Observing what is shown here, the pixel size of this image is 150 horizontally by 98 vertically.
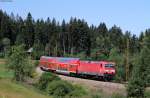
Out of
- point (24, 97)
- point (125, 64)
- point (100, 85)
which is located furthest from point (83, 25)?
point (24, 97)

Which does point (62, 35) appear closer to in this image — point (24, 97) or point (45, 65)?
point (45, 65)

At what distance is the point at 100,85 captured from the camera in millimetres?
64812

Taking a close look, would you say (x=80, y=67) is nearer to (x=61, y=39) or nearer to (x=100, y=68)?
(x=100, y=68)

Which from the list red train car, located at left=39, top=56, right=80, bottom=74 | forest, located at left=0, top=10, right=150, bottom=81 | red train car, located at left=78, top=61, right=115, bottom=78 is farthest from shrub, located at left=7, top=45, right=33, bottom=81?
forest, located at left=0, top=10, right=150, bottom=81

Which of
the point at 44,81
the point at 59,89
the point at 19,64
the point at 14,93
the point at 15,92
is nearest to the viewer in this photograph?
the point at 14,93

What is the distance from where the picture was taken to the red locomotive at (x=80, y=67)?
74.6 metres

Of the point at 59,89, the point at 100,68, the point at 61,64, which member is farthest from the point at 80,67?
the point at 59,89

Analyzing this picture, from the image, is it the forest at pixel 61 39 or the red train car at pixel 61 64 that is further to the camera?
the forest at pixel 61 39

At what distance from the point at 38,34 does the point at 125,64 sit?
104 m

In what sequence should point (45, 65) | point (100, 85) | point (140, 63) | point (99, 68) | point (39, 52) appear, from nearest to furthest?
1. point (100, 85)
2. point (140, 63)
3. point (99, 68)
4. point (45, 65)
5. point (39, 52)

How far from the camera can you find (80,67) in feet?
270

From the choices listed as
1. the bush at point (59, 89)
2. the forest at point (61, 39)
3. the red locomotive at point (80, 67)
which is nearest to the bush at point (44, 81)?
the bush at point (59, 89)

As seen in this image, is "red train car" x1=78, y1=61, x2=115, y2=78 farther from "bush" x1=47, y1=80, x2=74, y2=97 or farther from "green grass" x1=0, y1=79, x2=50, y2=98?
"green grass" x1=0, y1=79, x2=50, y2=98

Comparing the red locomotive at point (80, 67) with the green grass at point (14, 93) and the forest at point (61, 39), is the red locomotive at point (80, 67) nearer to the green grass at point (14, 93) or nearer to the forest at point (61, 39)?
the green grass at point (14, 93)
